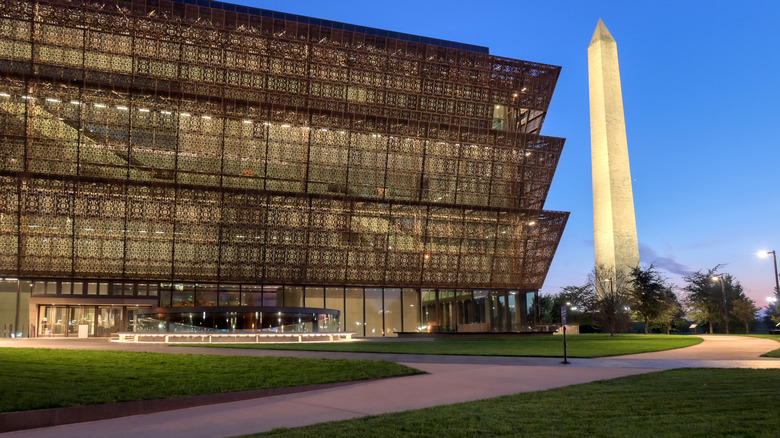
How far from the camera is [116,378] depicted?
15117mm

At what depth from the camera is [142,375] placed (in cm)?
1569

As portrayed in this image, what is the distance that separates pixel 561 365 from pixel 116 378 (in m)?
13.5

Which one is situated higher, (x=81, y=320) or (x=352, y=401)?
(x=352, y=401)

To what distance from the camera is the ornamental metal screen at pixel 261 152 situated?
5228 centimetres

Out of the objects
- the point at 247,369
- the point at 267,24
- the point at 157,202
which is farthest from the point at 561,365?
the point at 267,24

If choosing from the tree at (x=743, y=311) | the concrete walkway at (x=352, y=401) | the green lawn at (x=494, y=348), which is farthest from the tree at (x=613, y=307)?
the concrete walkway at (x=352, y=401)

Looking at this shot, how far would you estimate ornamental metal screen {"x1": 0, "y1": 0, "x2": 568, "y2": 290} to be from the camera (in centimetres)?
5228

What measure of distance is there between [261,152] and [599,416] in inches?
2013

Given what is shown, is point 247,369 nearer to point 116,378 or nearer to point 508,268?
point 116,378

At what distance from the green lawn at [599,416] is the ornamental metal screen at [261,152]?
4603 centimetres

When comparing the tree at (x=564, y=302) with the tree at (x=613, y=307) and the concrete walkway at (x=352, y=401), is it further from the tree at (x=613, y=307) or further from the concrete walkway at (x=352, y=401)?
the concrete walkway at (x=352, y=401)

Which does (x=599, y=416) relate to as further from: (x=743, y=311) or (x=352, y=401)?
(x=743, y=311)

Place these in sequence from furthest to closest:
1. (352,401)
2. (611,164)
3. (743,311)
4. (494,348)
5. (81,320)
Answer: (743,311), (611,164), (81,320), (494,348), (352,401)

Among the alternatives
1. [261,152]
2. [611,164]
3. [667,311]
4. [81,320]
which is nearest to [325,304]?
[261,152]
